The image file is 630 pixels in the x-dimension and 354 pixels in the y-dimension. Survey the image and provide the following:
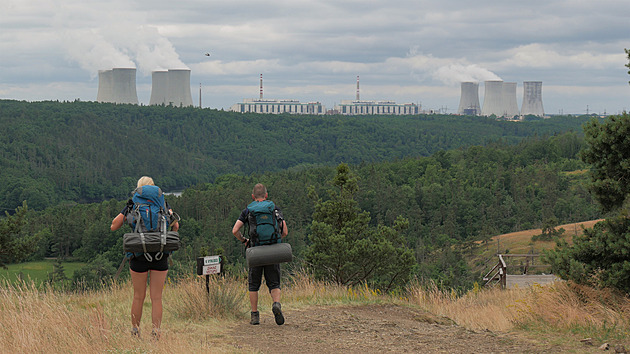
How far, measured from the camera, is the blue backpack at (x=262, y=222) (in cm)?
799

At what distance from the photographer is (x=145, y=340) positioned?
21.2 feet

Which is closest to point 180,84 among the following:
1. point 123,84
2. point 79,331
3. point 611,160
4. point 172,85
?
point 172,85

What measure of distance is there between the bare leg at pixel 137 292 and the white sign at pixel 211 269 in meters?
1.13

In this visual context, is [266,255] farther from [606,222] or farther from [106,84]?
[106,84]

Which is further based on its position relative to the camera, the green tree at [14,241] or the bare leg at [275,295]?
the green tree at [14,241]

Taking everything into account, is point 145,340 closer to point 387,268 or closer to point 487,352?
point 487,352

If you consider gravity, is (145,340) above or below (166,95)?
below

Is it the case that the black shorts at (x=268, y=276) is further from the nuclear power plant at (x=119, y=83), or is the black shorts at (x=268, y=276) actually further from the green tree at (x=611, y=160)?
the nuclear power plant at (x=119, y=83)

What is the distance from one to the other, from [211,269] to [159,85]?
165800mm

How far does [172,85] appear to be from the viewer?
538ft

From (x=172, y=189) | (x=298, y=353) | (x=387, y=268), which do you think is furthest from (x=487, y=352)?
(x=172, y=189)

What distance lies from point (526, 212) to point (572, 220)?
6.99 metres

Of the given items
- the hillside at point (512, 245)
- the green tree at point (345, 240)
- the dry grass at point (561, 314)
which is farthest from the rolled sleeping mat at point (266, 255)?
the hillside at point (512, 245)

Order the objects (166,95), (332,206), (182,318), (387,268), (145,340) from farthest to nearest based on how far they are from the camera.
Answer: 1. (166,95)
2. (387,268)
3. (332,206)
4. (182,318)
5. (145,340)
